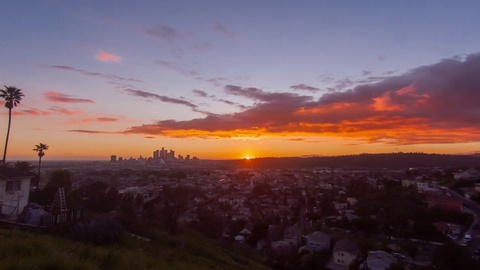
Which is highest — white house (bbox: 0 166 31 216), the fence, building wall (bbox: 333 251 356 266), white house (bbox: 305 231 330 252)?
white house (bbox: 0 166 31 216)

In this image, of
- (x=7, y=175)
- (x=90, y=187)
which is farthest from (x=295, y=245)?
(x=90, y=187)

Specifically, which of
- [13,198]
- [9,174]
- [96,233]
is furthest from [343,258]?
[9,174]

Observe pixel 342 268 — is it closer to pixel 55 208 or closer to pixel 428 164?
pixel 55 208

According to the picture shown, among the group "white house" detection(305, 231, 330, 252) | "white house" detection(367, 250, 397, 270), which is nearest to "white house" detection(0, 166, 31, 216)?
"white house" detection(305, 231, 330, 252)

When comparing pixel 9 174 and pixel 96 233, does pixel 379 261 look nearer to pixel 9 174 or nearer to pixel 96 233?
pixel 96 233

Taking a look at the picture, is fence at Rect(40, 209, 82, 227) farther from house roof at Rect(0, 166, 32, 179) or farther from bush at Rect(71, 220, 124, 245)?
house roof at Rect(0, 166, 32, 179)
